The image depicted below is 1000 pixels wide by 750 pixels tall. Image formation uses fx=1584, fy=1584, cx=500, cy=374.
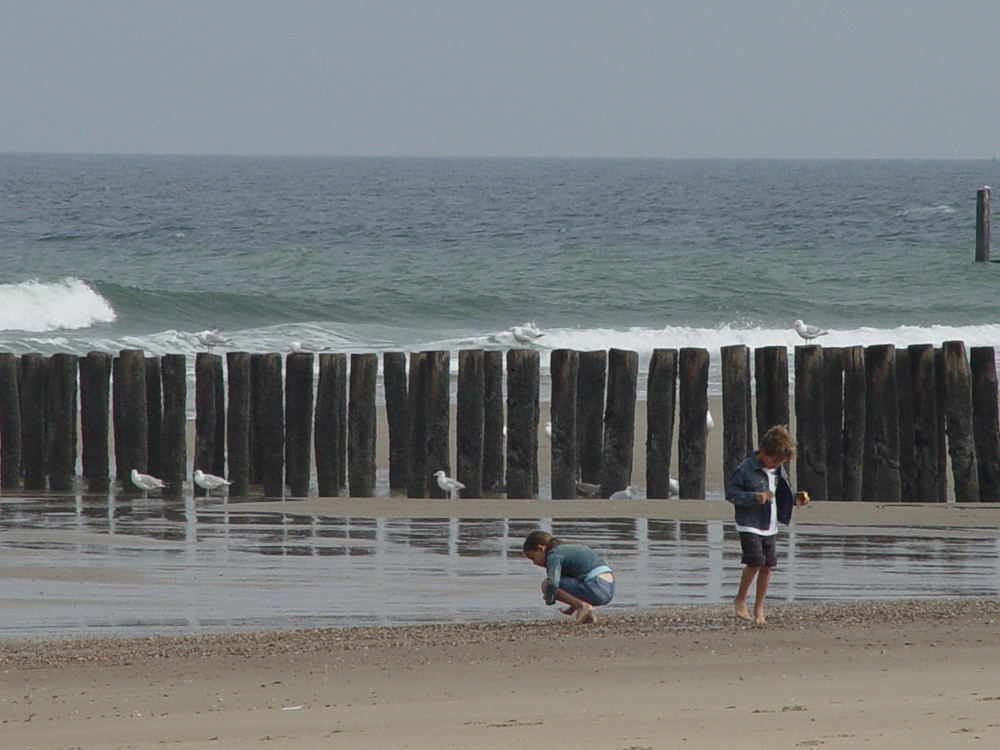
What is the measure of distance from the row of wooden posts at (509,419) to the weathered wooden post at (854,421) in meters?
0.01

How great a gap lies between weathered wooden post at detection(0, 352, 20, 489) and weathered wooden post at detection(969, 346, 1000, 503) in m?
7.48

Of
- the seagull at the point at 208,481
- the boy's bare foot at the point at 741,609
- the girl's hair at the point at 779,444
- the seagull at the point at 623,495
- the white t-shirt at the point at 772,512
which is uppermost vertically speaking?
the girl's hair at the point at 779,444

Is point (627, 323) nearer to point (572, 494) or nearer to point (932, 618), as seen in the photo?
point (572, 494)

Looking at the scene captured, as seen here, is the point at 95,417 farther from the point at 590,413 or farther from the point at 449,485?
the point at 590,413

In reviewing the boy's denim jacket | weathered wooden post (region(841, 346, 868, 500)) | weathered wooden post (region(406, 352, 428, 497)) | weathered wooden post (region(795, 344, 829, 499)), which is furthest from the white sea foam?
the boy's denim jacket

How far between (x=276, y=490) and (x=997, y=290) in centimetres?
2726

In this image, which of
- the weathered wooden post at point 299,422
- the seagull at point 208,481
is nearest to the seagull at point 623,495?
the weathered wooden post at point 299,422

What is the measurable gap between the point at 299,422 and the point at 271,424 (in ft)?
0.74

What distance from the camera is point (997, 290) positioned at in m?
36.2

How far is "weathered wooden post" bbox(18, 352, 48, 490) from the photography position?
41.7 feet

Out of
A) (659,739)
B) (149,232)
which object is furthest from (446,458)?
(149,232)

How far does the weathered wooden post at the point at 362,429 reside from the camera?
12.4m

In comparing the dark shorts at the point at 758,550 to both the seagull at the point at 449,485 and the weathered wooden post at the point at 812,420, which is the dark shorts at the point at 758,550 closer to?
the weathered wooden post at the point at 812,420

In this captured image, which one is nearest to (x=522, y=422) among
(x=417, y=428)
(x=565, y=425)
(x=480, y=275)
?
(x=565, y=425)
